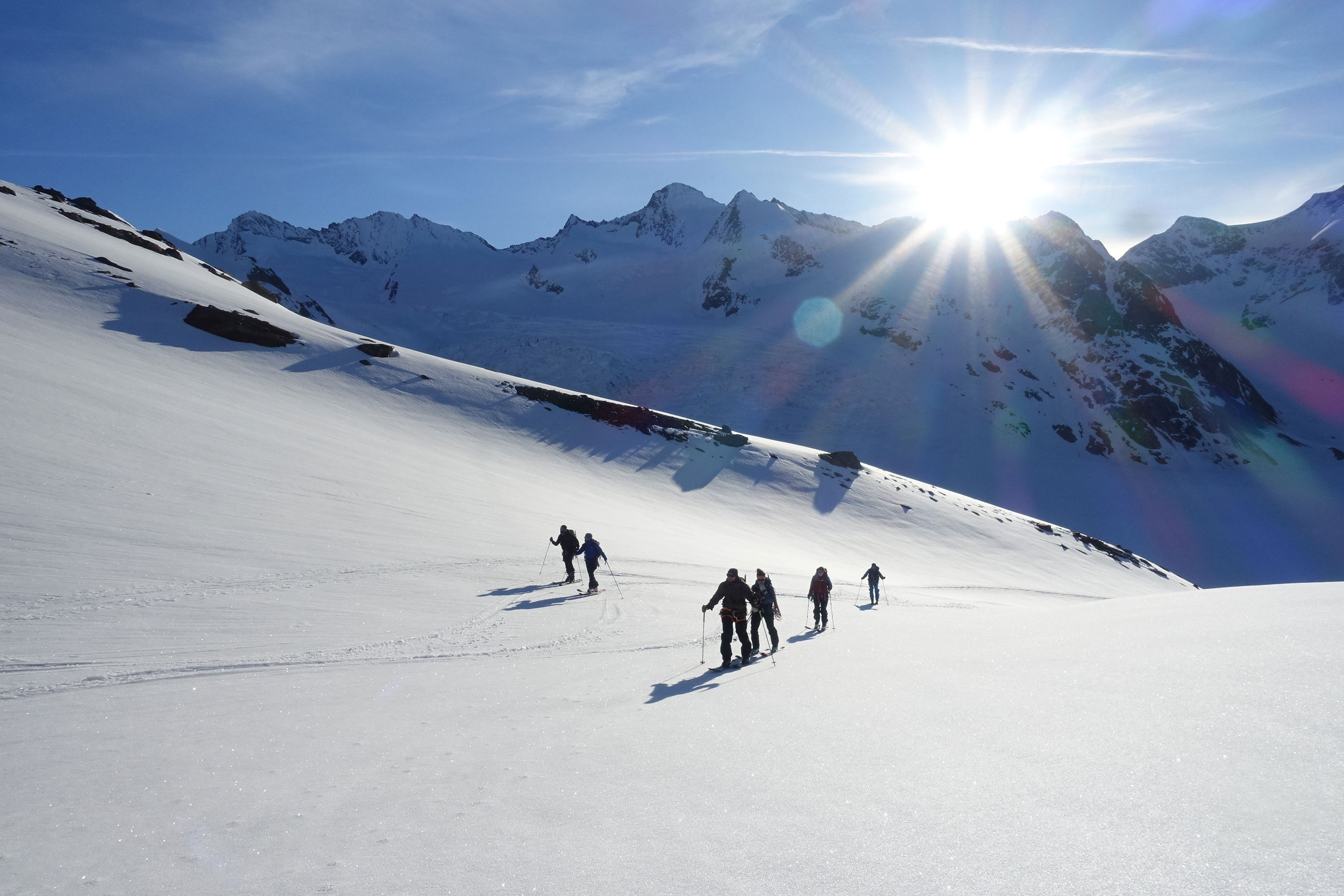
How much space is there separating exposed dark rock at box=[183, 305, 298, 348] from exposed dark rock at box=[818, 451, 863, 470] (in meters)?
35.7

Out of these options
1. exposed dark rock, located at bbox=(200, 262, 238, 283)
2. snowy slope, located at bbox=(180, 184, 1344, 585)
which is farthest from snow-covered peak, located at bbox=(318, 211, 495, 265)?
exposed dark rock, located at bbox=(200, 262, 238, 283)

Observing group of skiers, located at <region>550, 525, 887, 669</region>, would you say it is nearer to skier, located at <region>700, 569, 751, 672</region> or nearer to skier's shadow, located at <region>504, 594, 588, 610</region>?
skier, located at <region>700, 569, 751, 672</region>

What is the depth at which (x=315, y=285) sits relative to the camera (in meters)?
157

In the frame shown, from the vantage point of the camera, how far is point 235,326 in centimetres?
3834

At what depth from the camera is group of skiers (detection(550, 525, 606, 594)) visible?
15367 millimetres

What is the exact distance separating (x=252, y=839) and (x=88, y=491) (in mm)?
13249

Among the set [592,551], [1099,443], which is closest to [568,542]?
[592,551]

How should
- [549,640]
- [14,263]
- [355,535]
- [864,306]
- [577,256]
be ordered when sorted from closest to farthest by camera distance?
[549,640] → [355,535] → [14,263] → [864,306] → [577,256]

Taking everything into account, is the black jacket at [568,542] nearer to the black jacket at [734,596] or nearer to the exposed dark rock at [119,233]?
the black jacket at [734,596]

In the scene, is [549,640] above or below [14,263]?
below

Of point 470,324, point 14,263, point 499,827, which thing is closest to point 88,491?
point 499,827

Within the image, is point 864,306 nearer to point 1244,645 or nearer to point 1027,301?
point 1027,301

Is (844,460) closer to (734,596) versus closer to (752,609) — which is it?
(752,609)

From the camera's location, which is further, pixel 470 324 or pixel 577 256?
pixel 577 256
